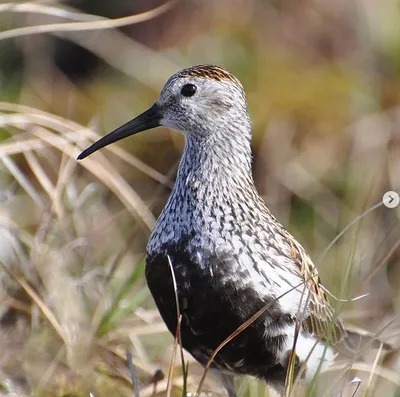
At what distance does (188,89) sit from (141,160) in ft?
9.44

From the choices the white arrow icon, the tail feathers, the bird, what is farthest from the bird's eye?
the tail feathers

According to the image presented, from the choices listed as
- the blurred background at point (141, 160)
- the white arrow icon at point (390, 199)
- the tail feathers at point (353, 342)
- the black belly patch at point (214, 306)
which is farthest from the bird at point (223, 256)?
the white arrow icon at point (390, 199)

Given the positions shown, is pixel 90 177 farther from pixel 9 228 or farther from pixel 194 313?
pixel 194 313

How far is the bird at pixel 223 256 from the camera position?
145 inches

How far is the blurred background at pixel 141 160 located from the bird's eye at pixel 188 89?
2.19ft

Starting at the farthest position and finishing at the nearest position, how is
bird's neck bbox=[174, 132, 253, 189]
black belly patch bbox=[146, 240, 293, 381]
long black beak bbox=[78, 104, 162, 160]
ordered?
long black beak bbox=[78, 104, 162, 160] < bird's neck bbox=[174, 132, 253, 189] < black belly patch bbox=[146, 240, 293, 381]

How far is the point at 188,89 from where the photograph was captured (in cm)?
398

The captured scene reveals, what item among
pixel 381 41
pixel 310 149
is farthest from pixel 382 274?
pixel 381 41

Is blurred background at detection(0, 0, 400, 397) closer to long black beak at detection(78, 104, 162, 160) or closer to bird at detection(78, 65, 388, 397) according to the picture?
bird at detection(78, 65, 388, 397)

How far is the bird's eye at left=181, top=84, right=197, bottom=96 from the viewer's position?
13.1ft

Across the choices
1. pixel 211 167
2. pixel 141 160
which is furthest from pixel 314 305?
pixel 141 160

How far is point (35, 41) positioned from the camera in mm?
7641

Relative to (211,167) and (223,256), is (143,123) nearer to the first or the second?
(211,167)

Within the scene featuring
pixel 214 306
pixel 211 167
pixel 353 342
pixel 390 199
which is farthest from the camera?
pixel 353 342
